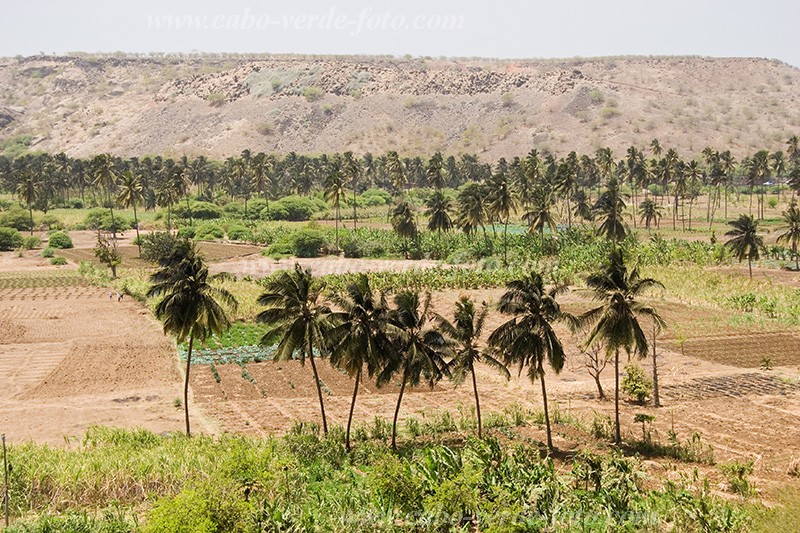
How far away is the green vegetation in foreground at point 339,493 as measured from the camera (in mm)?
24594

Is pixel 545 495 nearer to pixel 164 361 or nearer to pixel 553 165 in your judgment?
pixel 164 361

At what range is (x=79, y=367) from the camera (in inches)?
2045

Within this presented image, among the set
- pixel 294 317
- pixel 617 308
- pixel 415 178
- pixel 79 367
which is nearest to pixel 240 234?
pixel 415 178

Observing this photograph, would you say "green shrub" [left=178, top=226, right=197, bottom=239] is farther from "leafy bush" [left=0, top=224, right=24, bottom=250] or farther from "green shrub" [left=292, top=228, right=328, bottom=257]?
"green shrub" [left=292, top=228, right=328, bottom=257]

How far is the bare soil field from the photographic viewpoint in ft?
134

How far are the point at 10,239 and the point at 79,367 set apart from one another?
75.7 meters

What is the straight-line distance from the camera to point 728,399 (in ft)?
143

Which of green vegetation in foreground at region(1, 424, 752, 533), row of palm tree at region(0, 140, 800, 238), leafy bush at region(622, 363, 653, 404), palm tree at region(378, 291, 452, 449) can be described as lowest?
leafy bush at region(622, 363, 653, 404)

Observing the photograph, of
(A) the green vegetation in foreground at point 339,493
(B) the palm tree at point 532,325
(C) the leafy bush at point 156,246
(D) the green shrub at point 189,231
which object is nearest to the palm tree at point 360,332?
(A) the green vegetation in foreground at point 339,493

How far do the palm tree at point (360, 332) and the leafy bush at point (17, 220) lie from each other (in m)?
111

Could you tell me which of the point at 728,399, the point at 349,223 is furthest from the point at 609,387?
the point at 349,223

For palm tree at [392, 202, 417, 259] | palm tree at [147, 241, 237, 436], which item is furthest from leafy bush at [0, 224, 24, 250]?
palm tree at [147, 241, 237, 436]

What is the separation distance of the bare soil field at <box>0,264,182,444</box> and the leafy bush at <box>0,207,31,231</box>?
53.7 m

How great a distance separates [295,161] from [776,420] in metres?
157
